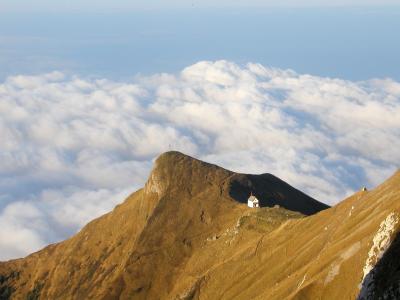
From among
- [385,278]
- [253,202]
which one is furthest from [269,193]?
[385,278]

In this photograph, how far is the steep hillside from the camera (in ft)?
252

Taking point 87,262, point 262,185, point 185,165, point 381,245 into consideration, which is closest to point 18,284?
point 87,262

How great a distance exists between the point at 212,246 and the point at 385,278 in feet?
234

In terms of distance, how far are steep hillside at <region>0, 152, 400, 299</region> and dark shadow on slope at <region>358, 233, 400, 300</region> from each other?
228cm

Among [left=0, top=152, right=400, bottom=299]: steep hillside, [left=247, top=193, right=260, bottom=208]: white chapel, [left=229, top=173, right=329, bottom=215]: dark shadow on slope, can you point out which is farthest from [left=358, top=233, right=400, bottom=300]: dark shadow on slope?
[left=229, top=173, right=329, bottom=215]: dark shadow on slope

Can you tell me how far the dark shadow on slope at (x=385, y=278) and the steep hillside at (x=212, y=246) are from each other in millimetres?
2277

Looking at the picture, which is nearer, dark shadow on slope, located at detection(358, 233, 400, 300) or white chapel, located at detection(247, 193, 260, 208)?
dark shadow on slope, located at detection(358, 233, 400, 300)

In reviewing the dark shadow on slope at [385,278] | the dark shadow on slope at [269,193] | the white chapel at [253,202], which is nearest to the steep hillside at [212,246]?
the dark shadow on slope at [269,193]

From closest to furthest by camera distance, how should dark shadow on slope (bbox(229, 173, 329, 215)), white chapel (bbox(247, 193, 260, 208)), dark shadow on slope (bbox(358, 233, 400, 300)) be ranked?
dark shadow on slope (bbox(358, 233, 400, 300)) < white chapel (bbox(247, 193, 260, 208)) < dark shadow on slope (bbox(229, 173, 329, 215))

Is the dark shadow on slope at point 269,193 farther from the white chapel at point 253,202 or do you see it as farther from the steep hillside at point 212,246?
the white chapel at point 253,202

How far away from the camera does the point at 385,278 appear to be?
57.4 meters

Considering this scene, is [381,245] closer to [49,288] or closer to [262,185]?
[262,185]

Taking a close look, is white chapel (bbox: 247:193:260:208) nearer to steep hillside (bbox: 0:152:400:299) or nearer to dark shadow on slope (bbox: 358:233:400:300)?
steep hillside (bbox: 0:152:400:299)

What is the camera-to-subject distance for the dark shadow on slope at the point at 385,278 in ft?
177
